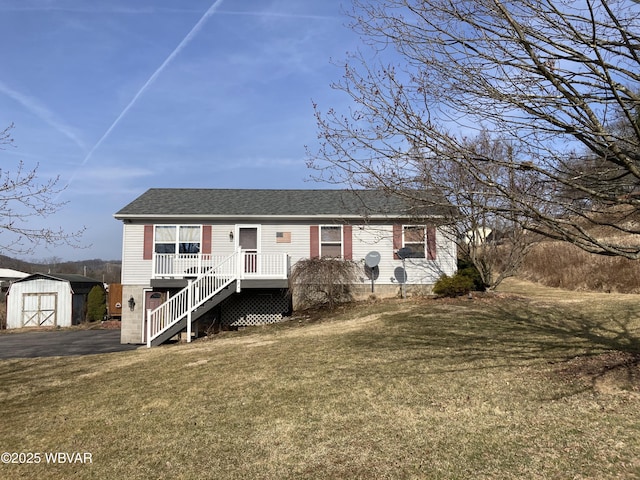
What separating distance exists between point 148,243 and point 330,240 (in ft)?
21.3

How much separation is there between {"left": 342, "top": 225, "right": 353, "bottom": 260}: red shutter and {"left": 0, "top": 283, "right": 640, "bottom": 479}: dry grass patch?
21.5ft

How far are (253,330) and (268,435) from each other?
9.61 m

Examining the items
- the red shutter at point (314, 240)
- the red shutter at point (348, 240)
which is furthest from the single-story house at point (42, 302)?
the red shutter at point (348, 240)

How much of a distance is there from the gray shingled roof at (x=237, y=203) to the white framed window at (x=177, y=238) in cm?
57

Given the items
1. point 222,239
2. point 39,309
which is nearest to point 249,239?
point 222,239

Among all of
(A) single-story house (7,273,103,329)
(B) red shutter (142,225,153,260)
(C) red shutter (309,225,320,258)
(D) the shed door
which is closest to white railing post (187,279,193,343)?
(B) red shutter (142,225,153,260)

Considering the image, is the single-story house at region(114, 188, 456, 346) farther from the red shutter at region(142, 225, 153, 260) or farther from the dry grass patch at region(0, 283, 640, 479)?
the dry grass patch at region(0, 283, 640, 479)

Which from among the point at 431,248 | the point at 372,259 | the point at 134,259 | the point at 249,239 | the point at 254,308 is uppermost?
the point at 249,239

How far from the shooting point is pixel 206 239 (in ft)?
55.8

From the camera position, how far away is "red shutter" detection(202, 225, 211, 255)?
16948mm

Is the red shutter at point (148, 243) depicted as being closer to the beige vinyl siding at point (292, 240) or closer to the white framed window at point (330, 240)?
the beige vinyl siding at point (292, 240)

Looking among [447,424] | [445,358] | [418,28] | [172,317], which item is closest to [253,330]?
[172,317]

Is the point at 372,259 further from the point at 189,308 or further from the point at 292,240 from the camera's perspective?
the point at 189,308

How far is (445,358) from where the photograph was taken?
771 centimetres
